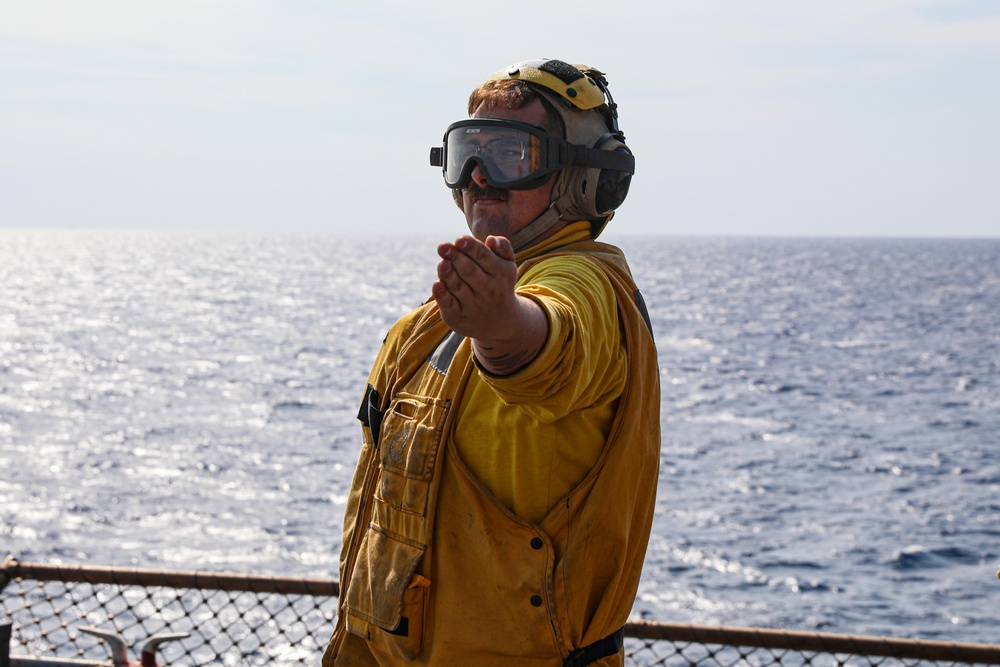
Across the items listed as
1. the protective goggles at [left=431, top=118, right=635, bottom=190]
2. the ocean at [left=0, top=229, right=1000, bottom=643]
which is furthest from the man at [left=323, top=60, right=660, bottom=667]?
the ocean at [left=0, top=229, right=1000, bottom=643]

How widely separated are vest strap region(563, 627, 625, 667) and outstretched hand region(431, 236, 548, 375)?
859mm

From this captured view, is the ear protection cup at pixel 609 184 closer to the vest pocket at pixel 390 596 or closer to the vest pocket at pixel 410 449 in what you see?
the vest pocket at pixel 410 449

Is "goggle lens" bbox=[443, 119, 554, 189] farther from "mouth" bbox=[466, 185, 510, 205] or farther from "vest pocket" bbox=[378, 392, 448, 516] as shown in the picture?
"vest pocket" bbox=[378, 392, 448, 516]

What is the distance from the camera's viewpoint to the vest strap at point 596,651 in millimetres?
2445

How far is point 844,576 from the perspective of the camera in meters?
17.8

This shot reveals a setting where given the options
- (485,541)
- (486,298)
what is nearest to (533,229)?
(485,541)

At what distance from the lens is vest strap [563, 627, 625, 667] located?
8.02 ft

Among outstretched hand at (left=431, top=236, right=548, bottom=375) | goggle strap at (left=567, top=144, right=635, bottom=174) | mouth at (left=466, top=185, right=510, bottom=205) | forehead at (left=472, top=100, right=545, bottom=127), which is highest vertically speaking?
forehead at (left=472, top=100, right=545, bottom=127)

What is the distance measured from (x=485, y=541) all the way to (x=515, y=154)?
0.87 meters

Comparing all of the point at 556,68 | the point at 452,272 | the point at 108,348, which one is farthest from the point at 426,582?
the point at 108,348

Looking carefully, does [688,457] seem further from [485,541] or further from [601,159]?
[485,541]

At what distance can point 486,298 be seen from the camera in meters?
1.81

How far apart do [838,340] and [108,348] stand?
114 ft

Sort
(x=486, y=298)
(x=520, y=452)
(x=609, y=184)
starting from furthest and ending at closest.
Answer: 1. (x=609, y=184)
2. (x=520, y=452)
3. (x=486, y=298)
